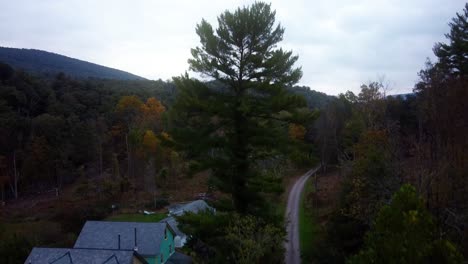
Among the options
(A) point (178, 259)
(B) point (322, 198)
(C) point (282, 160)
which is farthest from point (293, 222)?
(C) point (282, 160)

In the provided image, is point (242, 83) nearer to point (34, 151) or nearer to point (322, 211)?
point (322, 211)

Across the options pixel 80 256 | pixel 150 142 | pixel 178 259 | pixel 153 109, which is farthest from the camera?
pixel 153 109

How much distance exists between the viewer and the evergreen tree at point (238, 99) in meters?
12.4

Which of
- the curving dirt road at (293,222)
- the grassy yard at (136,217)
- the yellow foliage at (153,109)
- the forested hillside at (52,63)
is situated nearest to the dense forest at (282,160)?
the curving dirt road at (293,222)

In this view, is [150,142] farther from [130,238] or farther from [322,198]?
[130,238]

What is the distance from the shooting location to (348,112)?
39531 millimetres

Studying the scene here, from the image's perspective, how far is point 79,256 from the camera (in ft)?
51.6

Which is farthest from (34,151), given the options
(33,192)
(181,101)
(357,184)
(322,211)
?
(357,184)

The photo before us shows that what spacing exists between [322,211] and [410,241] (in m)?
19.8

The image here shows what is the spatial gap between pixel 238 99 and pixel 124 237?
37.0 ft

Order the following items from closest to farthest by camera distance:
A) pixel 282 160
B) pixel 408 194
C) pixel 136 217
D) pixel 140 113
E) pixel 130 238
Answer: pixel 408 194
pixel 282 160
pixel 130 238
pixel 136 217
pixel 140 113

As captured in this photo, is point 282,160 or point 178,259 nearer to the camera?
point 282,160

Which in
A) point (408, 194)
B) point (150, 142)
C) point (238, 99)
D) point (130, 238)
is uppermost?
point (238, 99)

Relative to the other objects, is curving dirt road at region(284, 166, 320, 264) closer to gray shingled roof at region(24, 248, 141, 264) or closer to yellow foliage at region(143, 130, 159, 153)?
gray shingled roof at region(24, 248, 141, 264)
